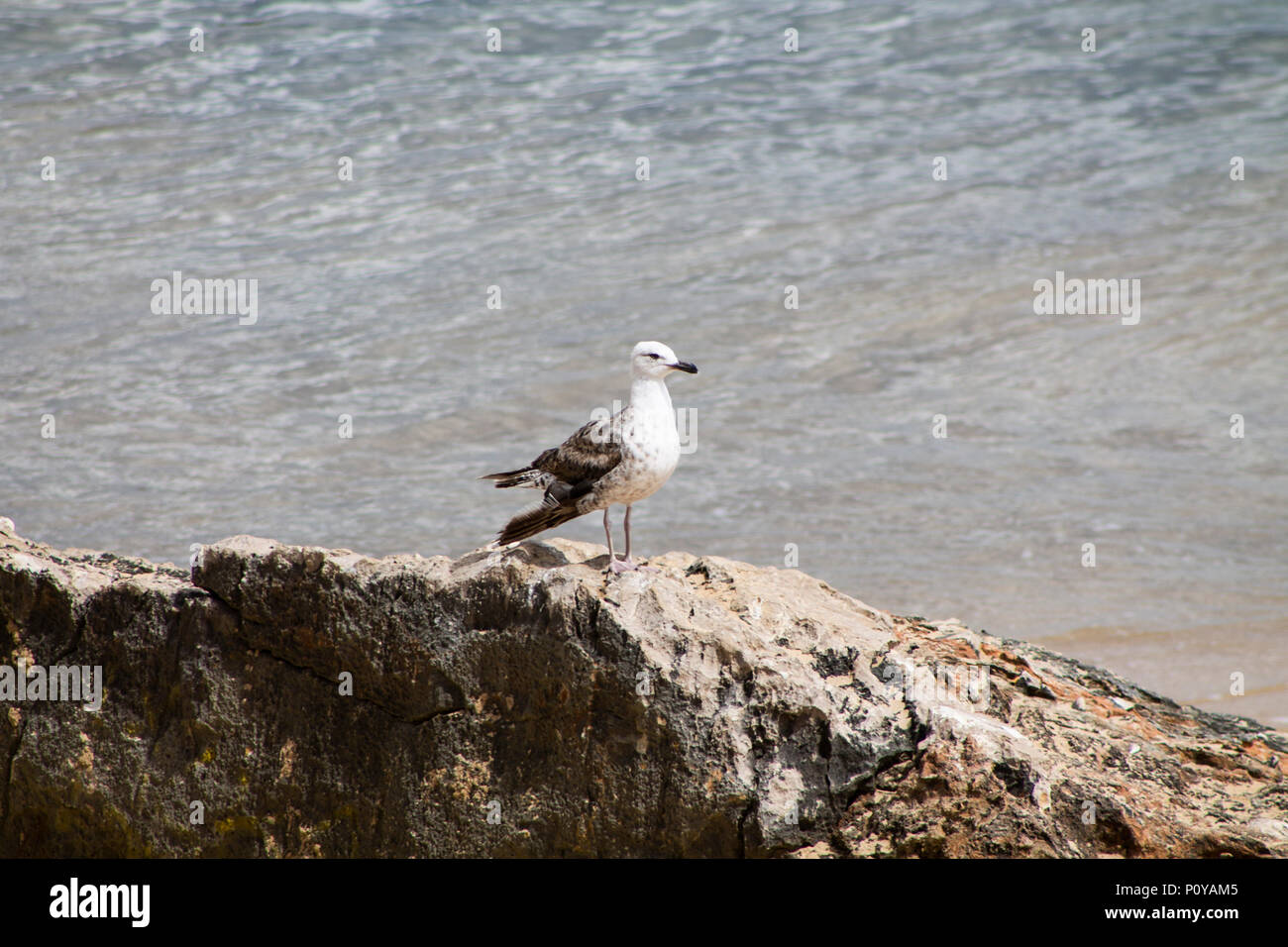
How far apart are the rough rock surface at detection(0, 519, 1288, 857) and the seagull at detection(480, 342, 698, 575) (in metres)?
0.14

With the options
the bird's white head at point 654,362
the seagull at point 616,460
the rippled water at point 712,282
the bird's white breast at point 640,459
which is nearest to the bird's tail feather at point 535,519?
the seagull at point 616,460

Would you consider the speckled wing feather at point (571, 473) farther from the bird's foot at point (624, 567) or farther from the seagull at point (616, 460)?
the bird's foot at point (624, 567)

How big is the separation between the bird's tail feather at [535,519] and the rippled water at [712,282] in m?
3.27

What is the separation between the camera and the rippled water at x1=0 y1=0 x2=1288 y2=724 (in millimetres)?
7750

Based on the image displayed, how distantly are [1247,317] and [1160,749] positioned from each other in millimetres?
7576

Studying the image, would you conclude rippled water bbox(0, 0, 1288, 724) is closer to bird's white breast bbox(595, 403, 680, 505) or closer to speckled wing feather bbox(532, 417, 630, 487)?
bird's white breast bbox(595, 403, 680, 505)

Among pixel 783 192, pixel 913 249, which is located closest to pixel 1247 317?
pixel 913 249

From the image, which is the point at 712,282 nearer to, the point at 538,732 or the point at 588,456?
the point at 588,456

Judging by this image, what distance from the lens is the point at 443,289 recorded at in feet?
36.4

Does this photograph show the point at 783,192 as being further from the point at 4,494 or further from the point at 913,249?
the point at 4,494

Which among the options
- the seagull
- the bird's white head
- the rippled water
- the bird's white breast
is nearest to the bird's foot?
the seagull

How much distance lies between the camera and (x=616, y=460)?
3.61m

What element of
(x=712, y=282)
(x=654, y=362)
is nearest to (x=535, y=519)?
(x=654, y=362)

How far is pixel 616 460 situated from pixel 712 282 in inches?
304
